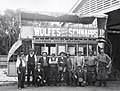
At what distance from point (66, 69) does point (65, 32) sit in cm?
208

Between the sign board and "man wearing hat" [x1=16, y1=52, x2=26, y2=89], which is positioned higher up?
the sign board

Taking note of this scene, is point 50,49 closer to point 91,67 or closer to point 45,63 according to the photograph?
point 45,63

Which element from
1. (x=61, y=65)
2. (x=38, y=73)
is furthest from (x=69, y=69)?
(x=38, y=73)

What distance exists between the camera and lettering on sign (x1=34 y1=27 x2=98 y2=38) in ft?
37.4

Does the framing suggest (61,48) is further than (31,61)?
Yes

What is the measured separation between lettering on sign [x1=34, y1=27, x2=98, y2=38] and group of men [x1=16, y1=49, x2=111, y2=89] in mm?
1185

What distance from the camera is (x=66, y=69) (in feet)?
35.7

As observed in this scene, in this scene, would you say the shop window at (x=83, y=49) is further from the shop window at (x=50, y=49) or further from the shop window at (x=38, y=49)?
the shop window at (x=38, y=49)

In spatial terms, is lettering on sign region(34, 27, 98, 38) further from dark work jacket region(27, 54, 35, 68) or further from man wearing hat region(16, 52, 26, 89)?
man wearing hat region(16, 52, 26, 89)

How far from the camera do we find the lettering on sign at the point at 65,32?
11391mm

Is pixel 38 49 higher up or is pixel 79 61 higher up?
pixel 38 49

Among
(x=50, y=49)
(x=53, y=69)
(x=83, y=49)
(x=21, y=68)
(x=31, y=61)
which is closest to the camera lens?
(x=21, y=68)

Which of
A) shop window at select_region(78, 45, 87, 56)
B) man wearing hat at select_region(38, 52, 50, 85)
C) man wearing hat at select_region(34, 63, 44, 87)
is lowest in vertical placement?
man wearing hat at select_region(34, 63, 44, 87)

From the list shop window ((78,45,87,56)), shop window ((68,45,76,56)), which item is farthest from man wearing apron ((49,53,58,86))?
shop window ((78,45,87,56))
